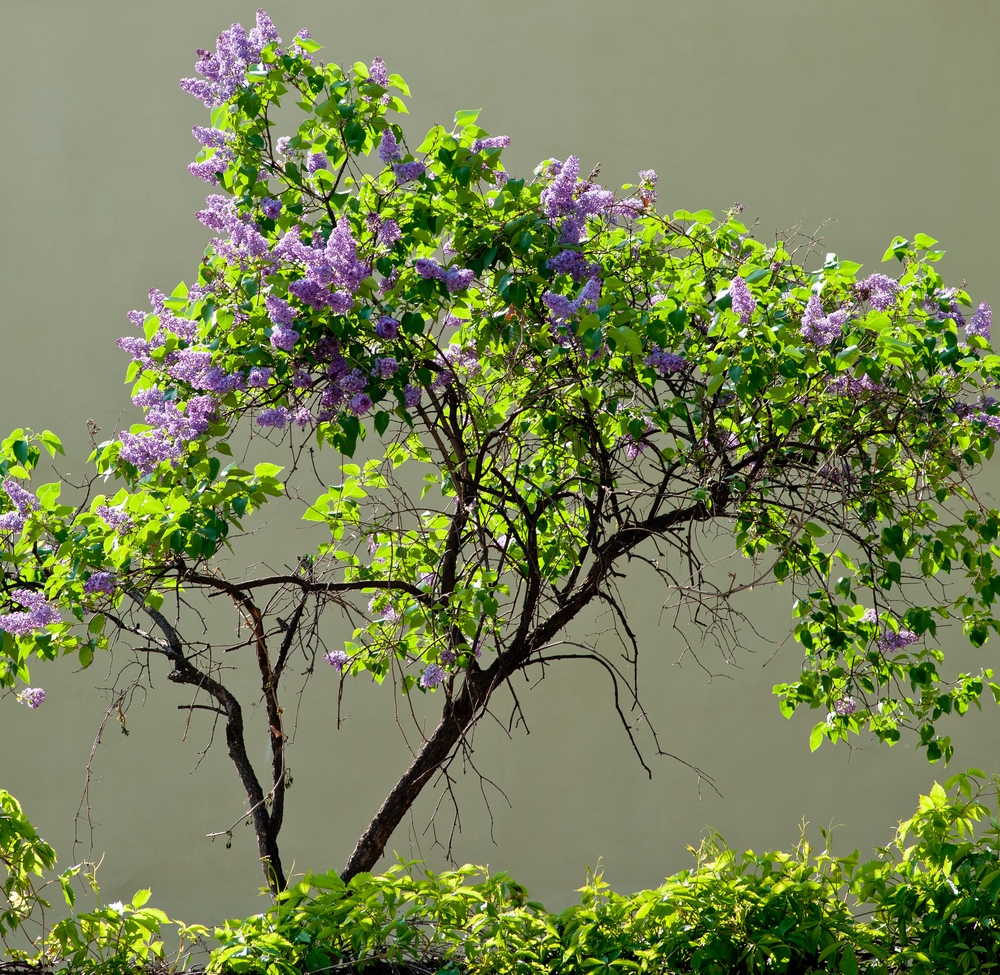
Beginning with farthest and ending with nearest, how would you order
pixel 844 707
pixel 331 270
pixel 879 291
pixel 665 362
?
pixel 844 707 → pixel 879 291 → pixel 665 362 → pixel 331 270

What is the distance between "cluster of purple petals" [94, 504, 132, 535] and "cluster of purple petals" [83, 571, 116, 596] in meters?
0.08

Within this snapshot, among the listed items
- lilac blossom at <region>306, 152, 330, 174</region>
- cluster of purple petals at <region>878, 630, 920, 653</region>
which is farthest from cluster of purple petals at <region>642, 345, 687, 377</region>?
cluster of purple petals at <region>878, 630, 920, 653</region>

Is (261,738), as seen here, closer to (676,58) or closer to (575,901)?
(575,901)

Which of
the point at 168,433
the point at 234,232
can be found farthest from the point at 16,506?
the point at 234,232

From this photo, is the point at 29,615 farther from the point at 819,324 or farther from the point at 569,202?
the point at 819,324

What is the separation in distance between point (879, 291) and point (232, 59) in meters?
1.28

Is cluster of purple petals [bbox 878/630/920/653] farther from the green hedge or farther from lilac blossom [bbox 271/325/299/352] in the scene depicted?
lilac blossom [bbox 271/325/299/352]

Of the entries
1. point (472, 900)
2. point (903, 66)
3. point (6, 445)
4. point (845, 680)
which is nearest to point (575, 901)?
point (845, 680)

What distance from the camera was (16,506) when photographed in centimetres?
225

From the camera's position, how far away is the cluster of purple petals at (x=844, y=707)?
287cm

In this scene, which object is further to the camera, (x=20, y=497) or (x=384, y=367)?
(x=20, y=497)

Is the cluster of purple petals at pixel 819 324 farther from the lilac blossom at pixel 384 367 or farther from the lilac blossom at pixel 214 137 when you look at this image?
the lilac blossom at pixel 214 137

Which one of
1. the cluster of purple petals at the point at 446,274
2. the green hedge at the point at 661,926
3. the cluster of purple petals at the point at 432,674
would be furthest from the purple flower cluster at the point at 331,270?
the green hedge at the point at 661,926

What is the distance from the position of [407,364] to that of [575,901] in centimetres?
389
